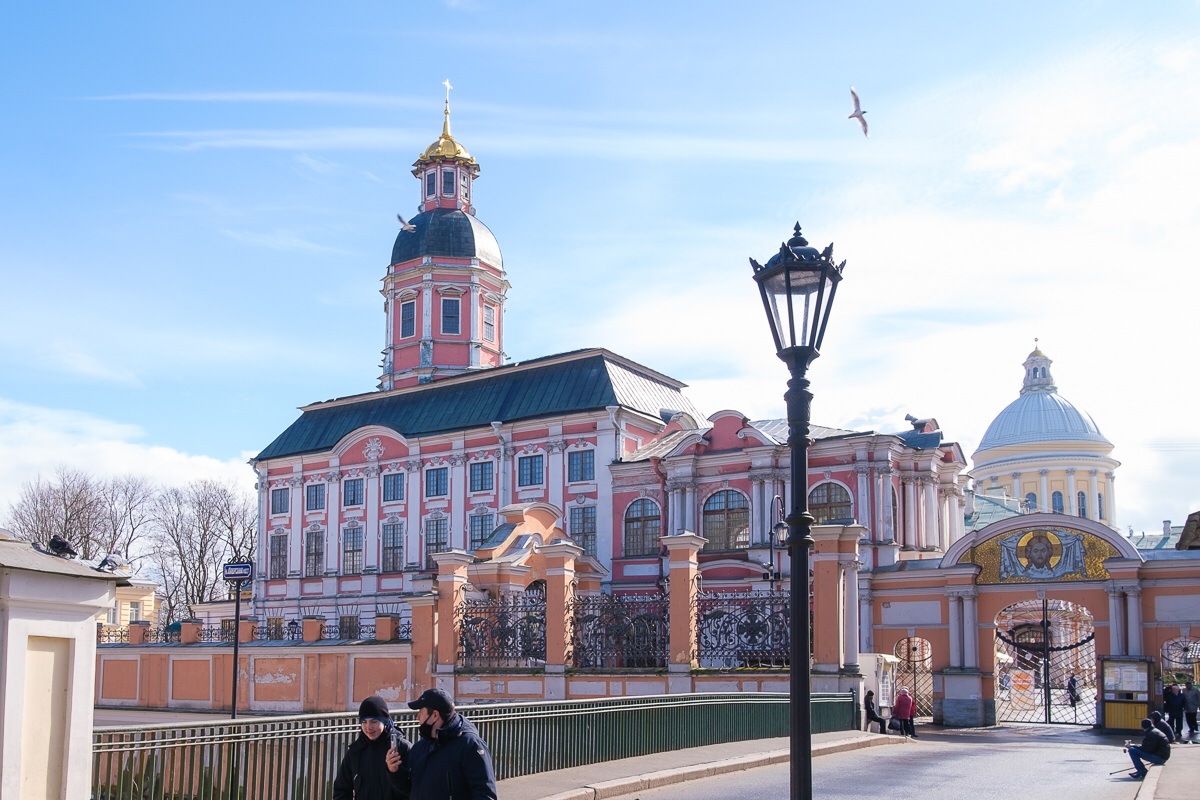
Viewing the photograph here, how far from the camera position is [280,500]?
53500 millimetres

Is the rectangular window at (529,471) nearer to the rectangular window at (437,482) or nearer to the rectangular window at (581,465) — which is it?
the rectangular window at (581,465)

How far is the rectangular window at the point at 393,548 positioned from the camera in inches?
1913

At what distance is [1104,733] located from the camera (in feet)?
92.4

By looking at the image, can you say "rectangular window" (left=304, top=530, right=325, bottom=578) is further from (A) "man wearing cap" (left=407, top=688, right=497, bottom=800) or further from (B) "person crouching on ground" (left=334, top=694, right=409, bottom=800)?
(A) "man wearing cap" (left=407, top=688, right=497, bottom=800)

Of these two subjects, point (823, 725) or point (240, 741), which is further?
point (823, 725)

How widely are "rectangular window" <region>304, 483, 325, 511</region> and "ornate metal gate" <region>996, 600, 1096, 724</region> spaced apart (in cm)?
2767

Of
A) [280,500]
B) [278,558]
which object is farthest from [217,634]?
[280,500]

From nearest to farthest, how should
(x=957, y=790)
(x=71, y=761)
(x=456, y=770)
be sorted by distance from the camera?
(x=456, y=770) → (x=71, y=761) → (x=957, y=790)

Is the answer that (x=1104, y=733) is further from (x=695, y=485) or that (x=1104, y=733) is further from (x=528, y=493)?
(x=528, y=493)

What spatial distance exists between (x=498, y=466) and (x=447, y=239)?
14223 mm

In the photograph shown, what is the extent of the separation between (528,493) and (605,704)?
30.0m

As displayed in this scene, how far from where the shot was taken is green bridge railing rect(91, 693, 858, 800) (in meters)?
9.79

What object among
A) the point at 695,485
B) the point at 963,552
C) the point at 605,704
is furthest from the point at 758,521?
the point at 605,704

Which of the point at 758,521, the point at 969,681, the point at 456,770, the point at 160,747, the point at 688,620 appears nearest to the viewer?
the point at 456,770
